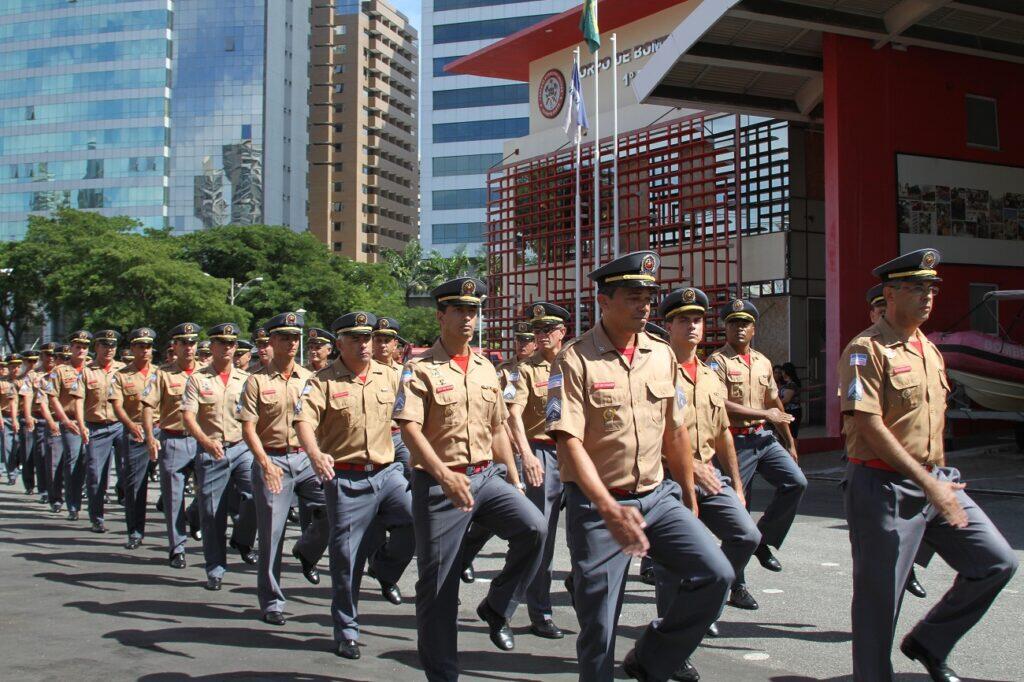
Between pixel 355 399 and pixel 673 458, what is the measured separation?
8.93 feet

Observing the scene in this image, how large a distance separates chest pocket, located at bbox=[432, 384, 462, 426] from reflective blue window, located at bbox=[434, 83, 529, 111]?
3319 inches

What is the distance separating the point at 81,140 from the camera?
101688 mm

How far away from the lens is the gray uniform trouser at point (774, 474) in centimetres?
856

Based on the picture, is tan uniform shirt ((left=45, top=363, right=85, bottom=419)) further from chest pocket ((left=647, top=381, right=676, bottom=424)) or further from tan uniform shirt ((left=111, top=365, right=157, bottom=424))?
chest pocket ((left=647, top=381, right=676, bottom=424))

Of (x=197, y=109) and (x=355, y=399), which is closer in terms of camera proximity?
(x=355, y=399)

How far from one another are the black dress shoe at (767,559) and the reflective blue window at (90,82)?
9949 centimetres

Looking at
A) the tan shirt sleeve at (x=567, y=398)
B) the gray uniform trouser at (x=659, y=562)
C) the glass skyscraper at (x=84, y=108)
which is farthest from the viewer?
the glass skyscraper at (x=84, y=108)

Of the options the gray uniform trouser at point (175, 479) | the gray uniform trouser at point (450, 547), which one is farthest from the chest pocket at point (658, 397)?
the gray uniform trouser at point (175, 479)

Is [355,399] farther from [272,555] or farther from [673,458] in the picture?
[673,458]

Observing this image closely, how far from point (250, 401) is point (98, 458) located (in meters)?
5.23

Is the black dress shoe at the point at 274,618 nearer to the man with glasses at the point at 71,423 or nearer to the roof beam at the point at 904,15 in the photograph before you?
the man with glasses at the point at 71,423

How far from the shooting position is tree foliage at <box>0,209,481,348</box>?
172ft

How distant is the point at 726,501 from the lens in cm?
679

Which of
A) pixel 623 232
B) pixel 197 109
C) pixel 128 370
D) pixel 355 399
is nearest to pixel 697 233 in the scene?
pixel 623 232
